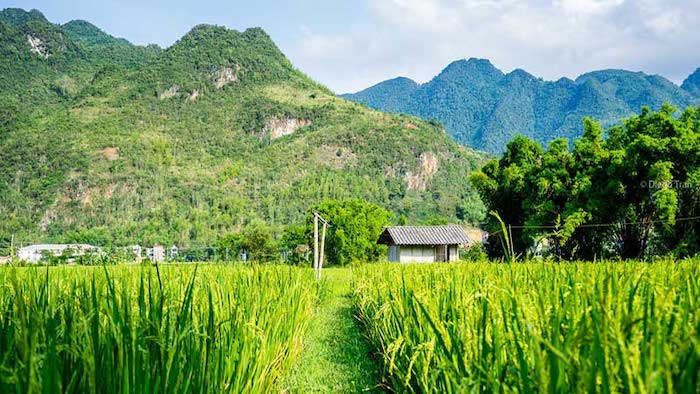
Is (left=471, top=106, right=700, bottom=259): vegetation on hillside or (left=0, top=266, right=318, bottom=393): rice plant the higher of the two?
(left=471, top=106, right=700, bottom=259): vegetation on hillside

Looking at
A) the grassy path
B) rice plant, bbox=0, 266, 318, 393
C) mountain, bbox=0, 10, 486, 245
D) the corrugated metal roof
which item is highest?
mountain, bbox=0, 10, 486, 245

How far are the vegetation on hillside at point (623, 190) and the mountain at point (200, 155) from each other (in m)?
63.7


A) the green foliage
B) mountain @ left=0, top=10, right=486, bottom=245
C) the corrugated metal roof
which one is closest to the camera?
the corrugated metal roof

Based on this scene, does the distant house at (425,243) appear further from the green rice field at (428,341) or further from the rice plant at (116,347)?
the rice plant at (116,347)

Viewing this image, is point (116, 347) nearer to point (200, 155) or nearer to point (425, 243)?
point (425, 243)

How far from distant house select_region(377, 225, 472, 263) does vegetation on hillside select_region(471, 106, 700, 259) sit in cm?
1211

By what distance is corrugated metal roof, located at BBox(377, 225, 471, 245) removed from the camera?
41062 mm

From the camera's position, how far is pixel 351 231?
167 ft

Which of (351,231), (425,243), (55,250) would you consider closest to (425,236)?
(425,243)

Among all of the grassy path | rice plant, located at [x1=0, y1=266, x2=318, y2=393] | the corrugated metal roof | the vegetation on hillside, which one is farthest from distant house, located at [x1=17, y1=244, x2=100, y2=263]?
the corrugated metal roof

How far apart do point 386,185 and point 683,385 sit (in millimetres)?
124332

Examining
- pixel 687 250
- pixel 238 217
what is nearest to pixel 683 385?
pixel 687 250

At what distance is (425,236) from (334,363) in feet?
121

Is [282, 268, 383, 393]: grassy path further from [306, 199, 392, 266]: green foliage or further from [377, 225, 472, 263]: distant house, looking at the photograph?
[306, 199, 392, 266]: green foliage
